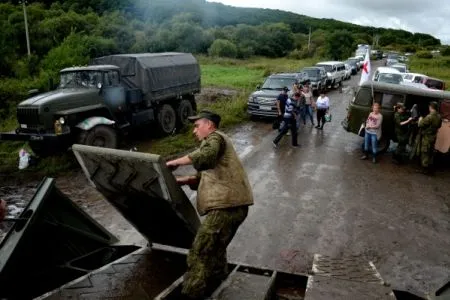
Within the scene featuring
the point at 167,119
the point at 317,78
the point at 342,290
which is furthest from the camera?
the point at 317,78

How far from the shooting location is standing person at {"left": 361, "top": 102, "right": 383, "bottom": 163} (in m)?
11.2

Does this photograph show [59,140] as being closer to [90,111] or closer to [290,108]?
[90,111]

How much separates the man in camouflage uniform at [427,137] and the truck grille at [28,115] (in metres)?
9.25

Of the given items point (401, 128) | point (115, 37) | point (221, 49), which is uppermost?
point (115, 37)

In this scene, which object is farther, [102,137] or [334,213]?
[102,137]

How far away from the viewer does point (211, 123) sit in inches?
158

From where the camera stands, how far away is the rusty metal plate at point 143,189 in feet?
12.6

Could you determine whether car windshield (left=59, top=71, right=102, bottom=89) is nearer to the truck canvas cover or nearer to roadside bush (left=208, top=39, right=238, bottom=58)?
the truck canvas cover

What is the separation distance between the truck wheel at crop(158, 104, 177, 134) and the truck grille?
4031 millimetres

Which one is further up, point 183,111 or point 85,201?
point 183,111

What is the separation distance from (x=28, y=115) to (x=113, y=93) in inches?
90.1

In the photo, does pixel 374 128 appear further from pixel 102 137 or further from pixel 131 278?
pixel 131 278

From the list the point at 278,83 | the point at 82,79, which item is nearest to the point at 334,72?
the point at 278,83

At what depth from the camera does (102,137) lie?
1066 cm
